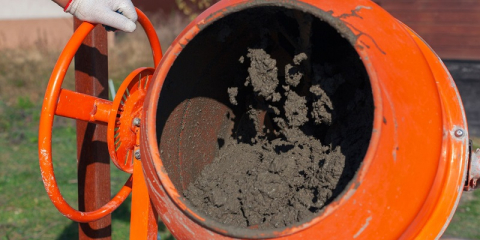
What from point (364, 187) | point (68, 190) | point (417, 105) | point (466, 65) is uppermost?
point (466, 65)

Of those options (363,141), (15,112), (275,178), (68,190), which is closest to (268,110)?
(275,178)

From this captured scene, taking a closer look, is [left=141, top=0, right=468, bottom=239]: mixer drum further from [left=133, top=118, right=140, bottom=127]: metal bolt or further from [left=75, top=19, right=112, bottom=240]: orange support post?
[left=75, top=19, right=112, bottom=240]: orange support post

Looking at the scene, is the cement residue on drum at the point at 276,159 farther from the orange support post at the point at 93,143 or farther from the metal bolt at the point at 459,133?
the orange support post at the point at 93,143

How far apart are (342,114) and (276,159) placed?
27cm

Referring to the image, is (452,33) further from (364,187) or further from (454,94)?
(364,187)

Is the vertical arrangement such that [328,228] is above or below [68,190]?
above

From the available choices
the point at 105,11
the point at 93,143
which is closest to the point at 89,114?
the point at 105,11

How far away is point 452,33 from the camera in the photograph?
20.7 feet

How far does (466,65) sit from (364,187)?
551 centimetres

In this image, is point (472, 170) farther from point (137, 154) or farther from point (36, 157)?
point (36, 157)

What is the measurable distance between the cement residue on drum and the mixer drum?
0.08 ft

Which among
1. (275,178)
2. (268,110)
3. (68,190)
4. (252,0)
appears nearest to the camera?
(252,0)

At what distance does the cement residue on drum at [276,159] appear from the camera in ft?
4.94

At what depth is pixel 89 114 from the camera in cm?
172
